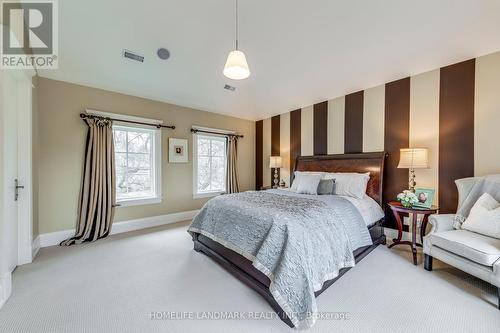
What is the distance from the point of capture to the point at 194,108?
480cm

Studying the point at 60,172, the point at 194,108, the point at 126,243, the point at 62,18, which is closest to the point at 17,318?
the point at 126,243

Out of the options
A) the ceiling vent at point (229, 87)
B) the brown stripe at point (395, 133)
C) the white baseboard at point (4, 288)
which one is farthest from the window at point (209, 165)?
the brown stripe at point (395, 133)

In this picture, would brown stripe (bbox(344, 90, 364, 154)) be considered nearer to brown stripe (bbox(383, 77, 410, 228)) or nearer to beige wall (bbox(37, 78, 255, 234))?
brown stripe (bbox(383, 77, 410, 228))

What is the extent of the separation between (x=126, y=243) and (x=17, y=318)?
5.34ft

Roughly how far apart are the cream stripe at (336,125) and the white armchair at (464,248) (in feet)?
6.34

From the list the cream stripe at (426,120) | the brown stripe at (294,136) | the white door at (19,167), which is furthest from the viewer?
the brown stripe at (294,136)

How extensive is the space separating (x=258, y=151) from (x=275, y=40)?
326 centimetres

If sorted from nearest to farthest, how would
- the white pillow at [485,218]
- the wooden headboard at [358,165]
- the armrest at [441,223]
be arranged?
the white pillow at [485,218] → the armrest at [441,223] → the wooden headboard at [358,165]

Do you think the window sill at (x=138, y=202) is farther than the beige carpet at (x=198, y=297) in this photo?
Yes

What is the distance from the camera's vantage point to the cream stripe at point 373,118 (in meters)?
3.68

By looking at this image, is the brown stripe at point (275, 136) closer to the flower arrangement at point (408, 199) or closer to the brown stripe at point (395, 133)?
the brown stripe at point (395, 133)

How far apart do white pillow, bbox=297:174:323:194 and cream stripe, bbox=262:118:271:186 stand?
198cm

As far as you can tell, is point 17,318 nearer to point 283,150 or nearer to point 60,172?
point 60,172

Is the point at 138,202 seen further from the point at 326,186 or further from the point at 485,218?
the point at 485,218
